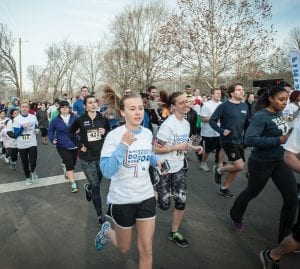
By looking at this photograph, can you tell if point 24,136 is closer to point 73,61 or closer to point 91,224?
point 91,224

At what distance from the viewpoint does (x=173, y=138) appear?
359 cm

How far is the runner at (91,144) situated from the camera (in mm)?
4406

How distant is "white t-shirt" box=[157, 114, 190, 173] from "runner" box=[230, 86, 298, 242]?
80 cm

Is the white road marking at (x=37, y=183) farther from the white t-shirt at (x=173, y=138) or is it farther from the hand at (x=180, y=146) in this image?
the hand at (x=180, y=146)

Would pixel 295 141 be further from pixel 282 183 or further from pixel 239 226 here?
pixel 239 226

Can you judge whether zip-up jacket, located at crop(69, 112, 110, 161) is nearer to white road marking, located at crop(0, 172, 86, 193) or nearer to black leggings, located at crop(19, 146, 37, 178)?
black leggings, located at crop(19, 146, 37, 178)

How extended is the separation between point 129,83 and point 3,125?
2933 centimetres

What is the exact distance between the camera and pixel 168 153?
3.59 m

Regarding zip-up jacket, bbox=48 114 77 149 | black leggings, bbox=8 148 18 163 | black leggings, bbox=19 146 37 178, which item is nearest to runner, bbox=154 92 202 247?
zip-up jacket, bbox=48 114 77 149

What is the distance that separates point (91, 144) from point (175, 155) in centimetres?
155

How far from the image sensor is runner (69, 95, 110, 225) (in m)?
4.41

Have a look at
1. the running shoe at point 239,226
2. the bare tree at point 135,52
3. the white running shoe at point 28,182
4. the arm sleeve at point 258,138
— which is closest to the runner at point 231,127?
the running shoe at point 239,226

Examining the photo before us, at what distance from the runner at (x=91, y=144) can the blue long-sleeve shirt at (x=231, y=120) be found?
2.08 m

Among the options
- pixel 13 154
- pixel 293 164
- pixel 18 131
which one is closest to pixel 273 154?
pixel 293 164
